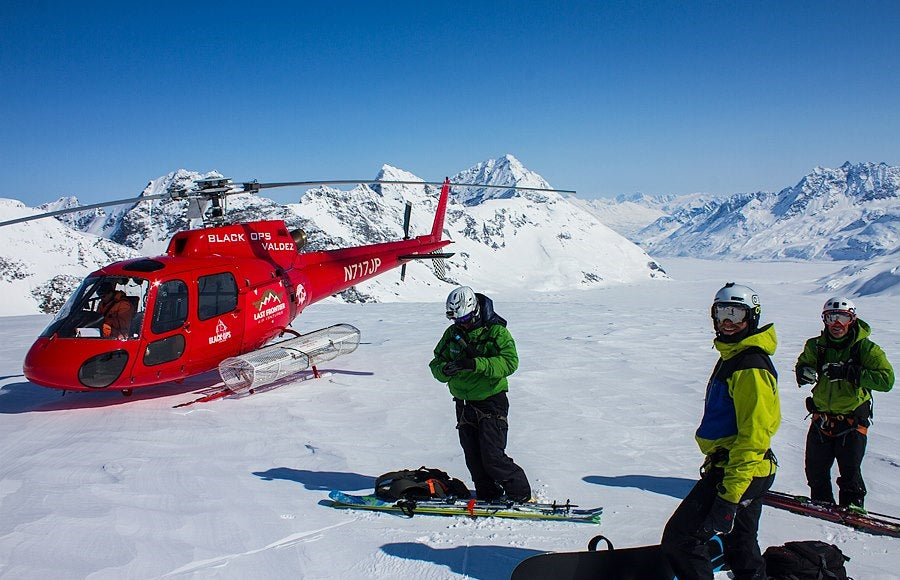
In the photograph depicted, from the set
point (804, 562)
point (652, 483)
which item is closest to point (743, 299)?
point (804, 562)

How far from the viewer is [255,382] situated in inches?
311

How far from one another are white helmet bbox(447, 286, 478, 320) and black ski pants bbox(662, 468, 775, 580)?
214 cm

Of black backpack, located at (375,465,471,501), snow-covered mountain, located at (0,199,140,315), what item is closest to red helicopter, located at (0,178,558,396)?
black backpack, located at (375,465,471,501)

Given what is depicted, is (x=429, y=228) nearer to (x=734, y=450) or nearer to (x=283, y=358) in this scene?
(x=283, y=358)

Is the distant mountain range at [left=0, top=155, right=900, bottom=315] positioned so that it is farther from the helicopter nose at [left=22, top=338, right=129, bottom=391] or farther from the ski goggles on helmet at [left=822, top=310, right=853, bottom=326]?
the ski goggles on helmet at [left=822, top=310, right=853, bottom=326]

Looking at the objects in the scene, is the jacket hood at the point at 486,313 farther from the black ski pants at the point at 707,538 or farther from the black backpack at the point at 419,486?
the black ski pants at the point at 707,538

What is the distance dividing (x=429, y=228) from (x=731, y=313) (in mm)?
138565

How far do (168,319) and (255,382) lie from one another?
1.45 meters

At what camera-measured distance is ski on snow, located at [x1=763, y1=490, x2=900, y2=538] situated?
4.29 metres

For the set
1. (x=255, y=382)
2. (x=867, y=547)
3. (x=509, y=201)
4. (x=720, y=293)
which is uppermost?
(x=509, y=201)

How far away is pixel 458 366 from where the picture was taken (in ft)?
14.7

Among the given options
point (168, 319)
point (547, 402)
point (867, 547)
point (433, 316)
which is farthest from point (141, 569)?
point (433, 316)

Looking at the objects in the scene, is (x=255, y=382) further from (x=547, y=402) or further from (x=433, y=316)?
(x=433, y=316)

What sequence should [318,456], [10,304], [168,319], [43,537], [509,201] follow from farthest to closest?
[509,201], [10,304], [168,319], [318,456], [43,537]
